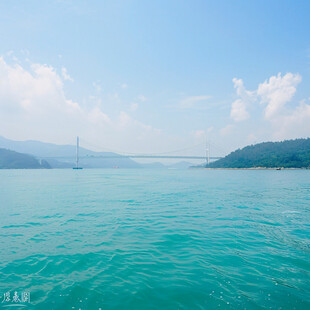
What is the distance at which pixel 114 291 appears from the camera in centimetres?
318

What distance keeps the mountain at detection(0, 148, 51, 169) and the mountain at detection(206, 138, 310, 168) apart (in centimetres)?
10702

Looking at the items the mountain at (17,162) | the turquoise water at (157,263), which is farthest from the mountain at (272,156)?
the mountain at (17,162)

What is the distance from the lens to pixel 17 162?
108m

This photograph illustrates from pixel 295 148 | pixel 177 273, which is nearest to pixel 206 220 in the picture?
pixel 177 273

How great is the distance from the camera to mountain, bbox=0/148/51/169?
105875mm

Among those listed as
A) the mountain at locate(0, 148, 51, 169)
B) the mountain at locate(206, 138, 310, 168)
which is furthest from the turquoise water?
the mountain at locate(0, 148, 51, 169)

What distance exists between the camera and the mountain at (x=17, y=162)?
106 metres

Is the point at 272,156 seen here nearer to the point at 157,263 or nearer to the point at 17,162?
the point at 157,263

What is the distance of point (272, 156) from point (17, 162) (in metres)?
139

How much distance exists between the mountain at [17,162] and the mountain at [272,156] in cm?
10702

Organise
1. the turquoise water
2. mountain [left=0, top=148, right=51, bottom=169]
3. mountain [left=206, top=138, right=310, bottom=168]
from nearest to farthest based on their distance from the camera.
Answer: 1. the turquoise water
2. mountain [left=206, top=138, right=310, bottom=168]
3. mountain [left=0, top=148, right=51, bottom=169]

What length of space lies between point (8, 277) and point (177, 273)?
3133 millimetres

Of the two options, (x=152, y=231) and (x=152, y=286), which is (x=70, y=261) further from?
(x=152, y=231)

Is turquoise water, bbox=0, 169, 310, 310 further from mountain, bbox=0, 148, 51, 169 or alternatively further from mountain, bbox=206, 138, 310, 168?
mountain, bbox=0, 148, 51, 169
